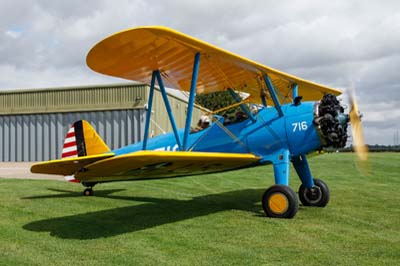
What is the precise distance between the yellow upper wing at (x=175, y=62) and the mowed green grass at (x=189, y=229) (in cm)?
258

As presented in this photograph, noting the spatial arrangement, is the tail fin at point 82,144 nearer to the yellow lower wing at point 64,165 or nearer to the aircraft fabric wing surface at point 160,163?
the aircraft fabric wing surface at point 160,163

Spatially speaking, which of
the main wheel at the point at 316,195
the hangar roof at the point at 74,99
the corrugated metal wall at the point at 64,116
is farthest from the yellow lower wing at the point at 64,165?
the hangar roof at the point at 74,99

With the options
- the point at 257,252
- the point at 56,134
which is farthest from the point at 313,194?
the point at 56,134

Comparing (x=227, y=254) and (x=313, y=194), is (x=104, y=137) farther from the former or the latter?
(x=227, y=254)

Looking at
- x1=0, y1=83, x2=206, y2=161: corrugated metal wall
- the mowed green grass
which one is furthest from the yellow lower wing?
x1=0, y1=83, x2=206, y2=161: corrugated metal wall

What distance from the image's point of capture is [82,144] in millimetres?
10117

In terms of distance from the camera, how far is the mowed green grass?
4.58m

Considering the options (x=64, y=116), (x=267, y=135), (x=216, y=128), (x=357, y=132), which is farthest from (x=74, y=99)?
(x=357, y=132)

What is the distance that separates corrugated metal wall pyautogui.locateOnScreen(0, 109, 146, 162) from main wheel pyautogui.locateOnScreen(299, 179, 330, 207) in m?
16.1

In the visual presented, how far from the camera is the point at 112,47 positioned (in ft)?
22.1

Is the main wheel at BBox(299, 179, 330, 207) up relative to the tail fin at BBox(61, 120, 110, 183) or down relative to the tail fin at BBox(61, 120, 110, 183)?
down

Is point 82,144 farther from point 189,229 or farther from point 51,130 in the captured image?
point 51,130

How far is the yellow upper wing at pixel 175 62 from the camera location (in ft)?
21.1

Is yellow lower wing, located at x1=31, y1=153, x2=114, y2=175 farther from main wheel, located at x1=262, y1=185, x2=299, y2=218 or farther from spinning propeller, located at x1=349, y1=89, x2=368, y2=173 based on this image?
spinning propeller, located at x1=349, y1=89, x2=368, y2=173
